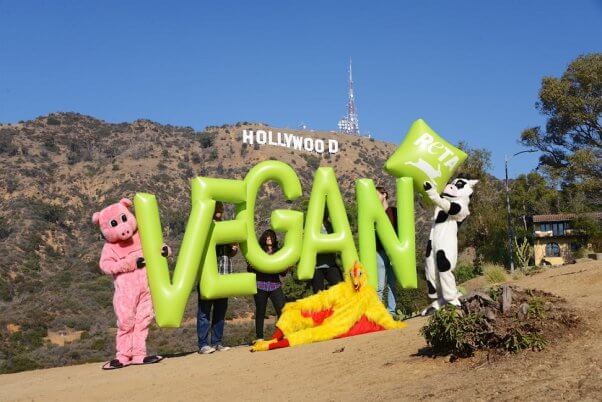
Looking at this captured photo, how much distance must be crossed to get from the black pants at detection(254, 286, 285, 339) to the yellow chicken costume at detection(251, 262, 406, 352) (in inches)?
28.8

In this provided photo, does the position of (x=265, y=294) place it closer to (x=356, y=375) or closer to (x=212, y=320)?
(x=212, y=320)

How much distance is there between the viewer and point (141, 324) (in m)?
9.33

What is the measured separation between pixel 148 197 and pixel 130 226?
1.51 ft

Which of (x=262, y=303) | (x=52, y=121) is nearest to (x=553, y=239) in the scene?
(x=262, y=303)

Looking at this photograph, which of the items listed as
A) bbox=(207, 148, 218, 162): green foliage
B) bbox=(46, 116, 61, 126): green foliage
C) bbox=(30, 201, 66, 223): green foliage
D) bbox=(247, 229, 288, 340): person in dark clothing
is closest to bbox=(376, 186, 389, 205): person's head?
bbox=(247, 229, 288, 340): person in dark clothing

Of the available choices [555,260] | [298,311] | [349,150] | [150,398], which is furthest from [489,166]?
[349,150]

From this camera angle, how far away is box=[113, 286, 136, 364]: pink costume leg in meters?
9.22

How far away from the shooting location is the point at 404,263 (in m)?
10.9

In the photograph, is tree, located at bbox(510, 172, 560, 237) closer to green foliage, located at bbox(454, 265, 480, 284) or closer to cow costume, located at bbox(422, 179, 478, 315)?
green foliage, located at bbox(454, 265, 480, 284)

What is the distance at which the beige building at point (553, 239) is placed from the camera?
1537 inches

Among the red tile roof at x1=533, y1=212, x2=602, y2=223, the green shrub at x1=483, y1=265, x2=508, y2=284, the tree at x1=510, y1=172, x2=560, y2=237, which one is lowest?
the green shrub at x1=483, y1=265, x2=508, y2=284

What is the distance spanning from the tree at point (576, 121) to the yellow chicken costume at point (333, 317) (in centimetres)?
2048

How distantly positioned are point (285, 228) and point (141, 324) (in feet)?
8.50

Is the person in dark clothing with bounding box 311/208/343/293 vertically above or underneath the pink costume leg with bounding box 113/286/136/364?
above
